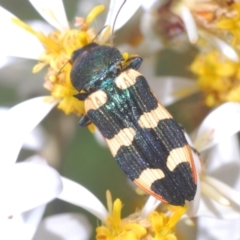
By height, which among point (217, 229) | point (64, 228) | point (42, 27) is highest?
point (42, 27)

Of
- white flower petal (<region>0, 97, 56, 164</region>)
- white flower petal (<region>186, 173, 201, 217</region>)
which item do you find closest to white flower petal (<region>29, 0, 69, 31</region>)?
white flower petal (<region>0, 97, 56, 164</region>)

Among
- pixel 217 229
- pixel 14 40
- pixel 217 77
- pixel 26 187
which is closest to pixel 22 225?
pixel 26 187

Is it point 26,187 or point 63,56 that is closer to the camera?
point 26,187

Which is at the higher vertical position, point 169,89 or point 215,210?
point 169,89

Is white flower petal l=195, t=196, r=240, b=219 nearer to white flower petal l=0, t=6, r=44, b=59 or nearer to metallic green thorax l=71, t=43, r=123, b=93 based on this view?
metallic green thorax l=71, t=43, r=123, b=93

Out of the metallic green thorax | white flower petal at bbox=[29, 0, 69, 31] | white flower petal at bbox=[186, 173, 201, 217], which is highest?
white flower petal at bbox=[29, 0, 69, 31]

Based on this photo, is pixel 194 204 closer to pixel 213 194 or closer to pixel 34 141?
pixel 213 194

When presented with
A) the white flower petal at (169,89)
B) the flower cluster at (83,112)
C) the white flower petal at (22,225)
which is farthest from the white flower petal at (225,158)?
the white flower petal at (22,225)
